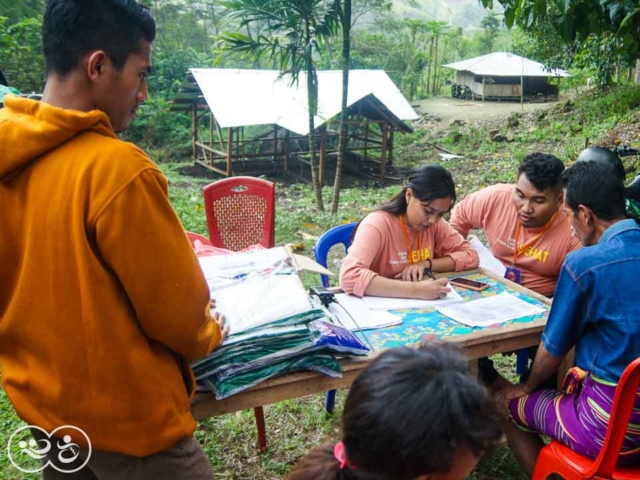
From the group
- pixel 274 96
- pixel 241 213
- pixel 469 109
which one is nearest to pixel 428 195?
pixel 241 213

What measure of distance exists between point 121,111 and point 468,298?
187 cm

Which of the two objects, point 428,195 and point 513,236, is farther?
point 513,236

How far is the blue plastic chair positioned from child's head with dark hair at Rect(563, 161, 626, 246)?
1387 mm

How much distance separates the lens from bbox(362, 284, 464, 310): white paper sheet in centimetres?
251

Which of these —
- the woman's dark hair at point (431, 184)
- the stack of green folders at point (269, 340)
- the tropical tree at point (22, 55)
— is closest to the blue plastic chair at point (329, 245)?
the woman's dark hair at point (431, 184)

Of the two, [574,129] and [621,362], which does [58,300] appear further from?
[574,129]

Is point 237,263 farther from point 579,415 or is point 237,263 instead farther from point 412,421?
point 579,415

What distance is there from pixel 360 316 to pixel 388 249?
0.65m

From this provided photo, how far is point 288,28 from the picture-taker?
6.92 metres

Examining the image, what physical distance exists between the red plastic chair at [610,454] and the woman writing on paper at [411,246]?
33.5 inches

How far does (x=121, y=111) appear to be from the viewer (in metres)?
1.37

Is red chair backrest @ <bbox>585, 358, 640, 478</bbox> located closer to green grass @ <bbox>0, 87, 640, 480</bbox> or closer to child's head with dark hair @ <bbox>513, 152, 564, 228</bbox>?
green grass @ <bbox>0, 87, 640, 480</bbox>

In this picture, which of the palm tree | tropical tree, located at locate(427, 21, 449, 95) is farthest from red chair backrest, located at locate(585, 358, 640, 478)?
tropical tree, located at locate(427, 21, 449, 95)

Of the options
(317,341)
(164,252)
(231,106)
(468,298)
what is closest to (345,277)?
(468,298)
